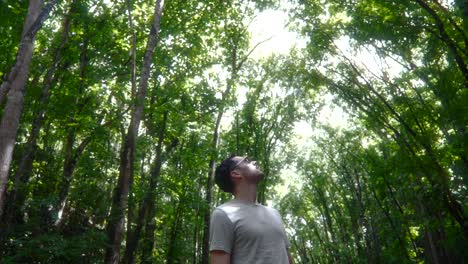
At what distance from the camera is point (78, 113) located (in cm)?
1079

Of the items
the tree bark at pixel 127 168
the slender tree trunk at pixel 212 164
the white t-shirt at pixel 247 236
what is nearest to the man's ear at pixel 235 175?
the white t-shirt at pixel 247 236

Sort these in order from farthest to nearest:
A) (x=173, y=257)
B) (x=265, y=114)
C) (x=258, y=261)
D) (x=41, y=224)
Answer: (x=265, y=114) < (x=173, y=257) < (x=41, y=224) < (x=258, y=261)

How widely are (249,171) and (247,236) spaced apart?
1.49 ft

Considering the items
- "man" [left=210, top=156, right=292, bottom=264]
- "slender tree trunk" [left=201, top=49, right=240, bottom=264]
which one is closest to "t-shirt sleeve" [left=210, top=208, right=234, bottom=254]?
"man" [left=210, top=156, right=292, bottom=264]

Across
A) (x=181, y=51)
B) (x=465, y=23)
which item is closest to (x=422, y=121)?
(x=465, y=23)

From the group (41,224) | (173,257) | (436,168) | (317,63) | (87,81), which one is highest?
(317,63)

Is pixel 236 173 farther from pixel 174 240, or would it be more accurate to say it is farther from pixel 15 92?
pixel 174 240

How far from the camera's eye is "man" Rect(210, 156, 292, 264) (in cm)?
187

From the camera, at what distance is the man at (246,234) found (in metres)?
1.87

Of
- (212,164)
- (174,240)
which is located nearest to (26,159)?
(212,164)

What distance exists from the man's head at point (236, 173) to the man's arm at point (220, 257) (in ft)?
1.64

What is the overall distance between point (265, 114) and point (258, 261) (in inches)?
642

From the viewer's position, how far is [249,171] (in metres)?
2.24

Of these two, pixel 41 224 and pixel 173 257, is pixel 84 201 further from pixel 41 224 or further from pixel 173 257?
pixel 173 257
